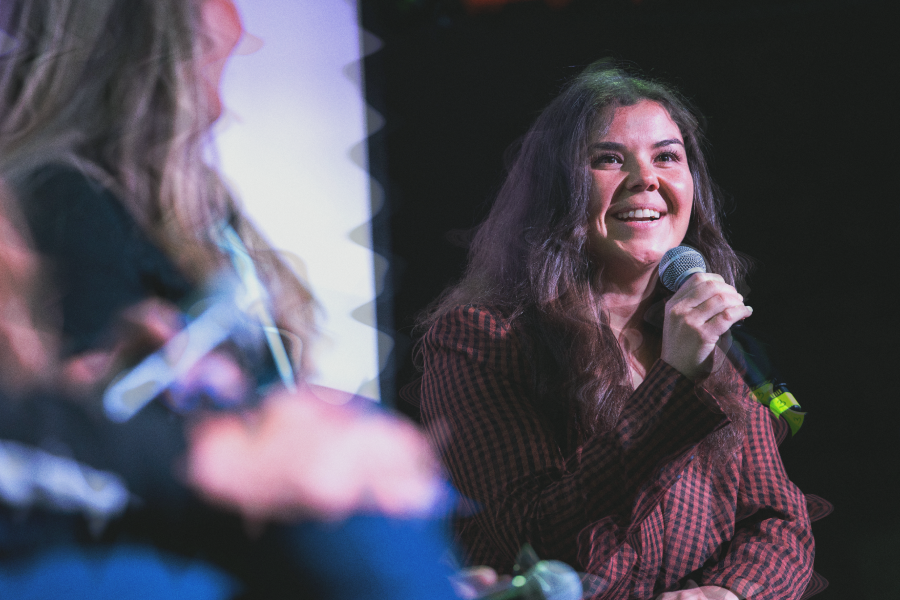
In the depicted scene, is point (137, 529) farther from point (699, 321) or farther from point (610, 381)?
point (610, 381)

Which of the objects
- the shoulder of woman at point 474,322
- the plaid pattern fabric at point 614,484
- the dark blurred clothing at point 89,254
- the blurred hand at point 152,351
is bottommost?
the plaid pattern fabric at point 614,484

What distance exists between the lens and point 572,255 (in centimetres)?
125

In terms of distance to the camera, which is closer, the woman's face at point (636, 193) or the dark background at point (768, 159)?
the woman's face at point (636, 193)

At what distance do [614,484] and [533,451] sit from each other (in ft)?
0.42


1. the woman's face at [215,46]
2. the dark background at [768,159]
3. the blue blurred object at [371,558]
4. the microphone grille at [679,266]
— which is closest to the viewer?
the blue blurred object at [371,558]

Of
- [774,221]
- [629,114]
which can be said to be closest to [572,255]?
[629,114]

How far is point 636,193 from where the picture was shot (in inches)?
49.2

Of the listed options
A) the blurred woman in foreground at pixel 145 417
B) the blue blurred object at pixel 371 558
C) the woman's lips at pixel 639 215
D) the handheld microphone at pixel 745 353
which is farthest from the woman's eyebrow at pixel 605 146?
the blue blurred object at pixel 371 558

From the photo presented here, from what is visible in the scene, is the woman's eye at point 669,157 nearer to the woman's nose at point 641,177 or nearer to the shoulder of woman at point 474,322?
the woman's nose at point 641,177

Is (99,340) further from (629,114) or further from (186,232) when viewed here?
(629,114)

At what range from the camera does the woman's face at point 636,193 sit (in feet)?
4.08

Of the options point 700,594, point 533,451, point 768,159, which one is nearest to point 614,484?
point 533,451

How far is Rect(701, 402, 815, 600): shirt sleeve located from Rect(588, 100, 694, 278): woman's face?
0.39m

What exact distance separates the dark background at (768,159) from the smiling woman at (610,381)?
30 cm
